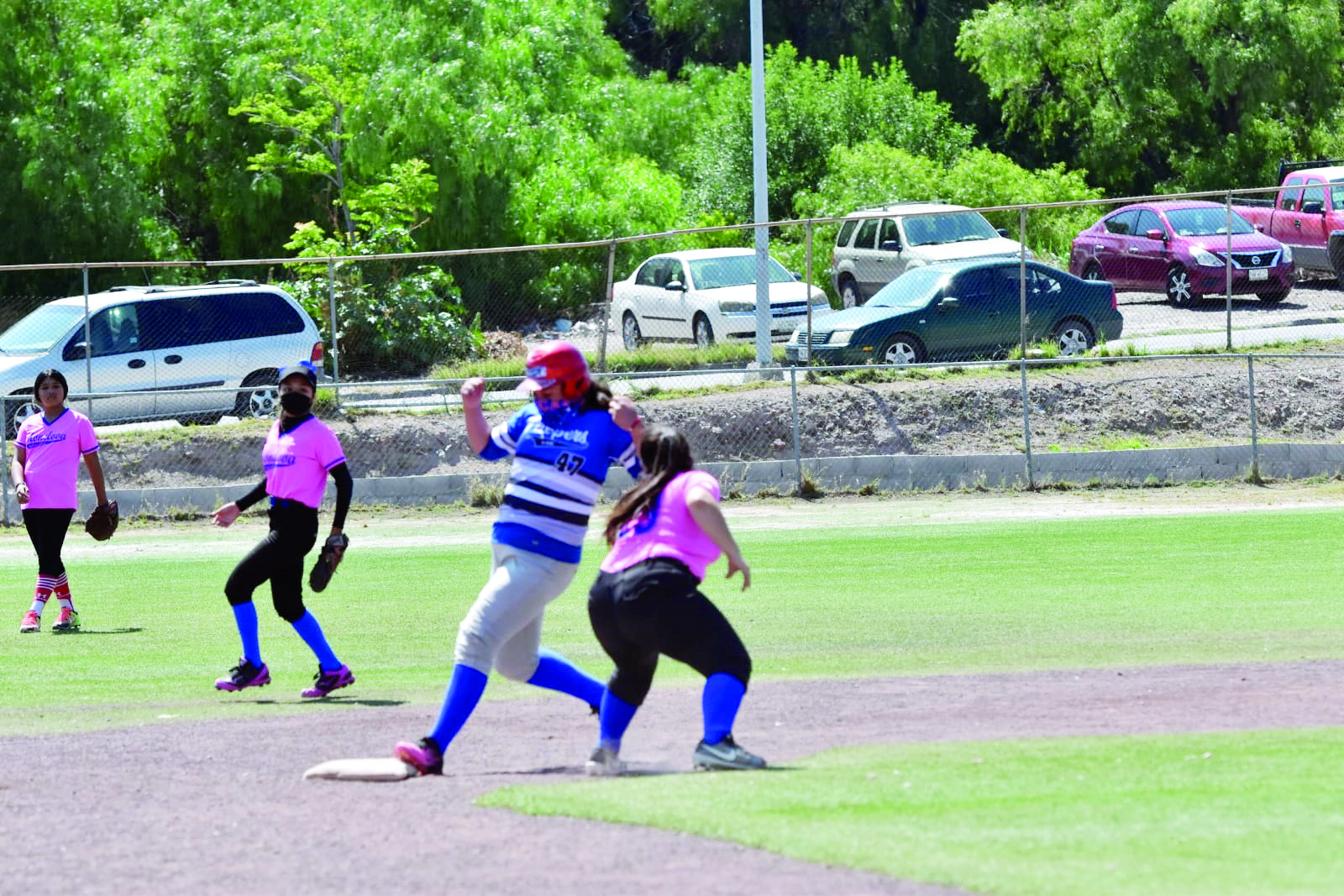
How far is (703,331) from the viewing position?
23922 mm

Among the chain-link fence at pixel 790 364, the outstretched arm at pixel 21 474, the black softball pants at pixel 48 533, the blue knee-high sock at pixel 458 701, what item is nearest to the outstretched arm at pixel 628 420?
the blue knee-high sock at pixel 458 701

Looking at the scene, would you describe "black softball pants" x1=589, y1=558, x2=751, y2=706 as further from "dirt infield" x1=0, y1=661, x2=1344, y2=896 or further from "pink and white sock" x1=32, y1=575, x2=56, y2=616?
"pink and white sock" x1=32, y1=575, x2=56, y2=616

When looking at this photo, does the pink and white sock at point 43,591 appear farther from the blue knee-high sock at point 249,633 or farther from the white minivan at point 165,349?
the white minivan at point 165,349

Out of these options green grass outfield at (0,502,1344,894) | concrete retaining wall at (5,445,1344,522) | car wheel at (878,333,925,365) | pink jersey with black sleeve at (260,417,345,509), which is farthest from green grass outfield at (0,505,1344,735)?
car wheel at (878,333,925,365)

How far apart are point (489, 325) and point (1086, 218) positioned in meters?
13.3

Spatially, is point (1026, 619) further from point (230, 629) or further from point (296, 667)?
point (230, 629)

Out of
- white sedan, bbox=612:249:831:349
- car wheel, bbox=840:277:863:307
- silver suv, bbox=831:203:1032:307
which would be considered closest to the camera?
white sedan, bbox=612:249:831:349

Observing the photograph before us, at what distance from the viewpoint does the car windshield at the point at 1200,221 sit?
25.2 m

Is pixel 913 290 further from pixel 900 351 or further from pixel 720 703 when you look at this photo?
pixel 720 703

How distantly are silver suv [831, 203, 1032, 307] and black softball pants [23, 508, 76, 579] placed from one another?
15094 millimetres

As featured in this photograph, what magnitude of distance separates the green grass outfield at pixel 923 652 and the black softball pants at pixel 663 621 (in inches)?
19.2

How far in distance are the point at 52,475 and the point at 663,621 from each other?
7.05m

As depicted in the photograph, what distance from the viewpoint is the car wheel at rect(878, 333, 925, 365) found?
22141 millimetres

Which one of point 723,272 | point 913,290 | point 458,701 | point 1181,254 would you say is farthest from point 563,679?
point 1181,254
